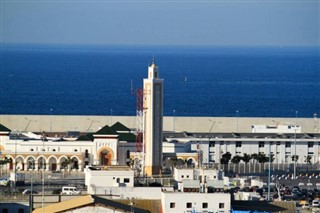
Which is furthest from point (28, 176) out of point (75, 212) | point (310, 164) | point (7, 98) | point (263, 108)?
point (7, 98)

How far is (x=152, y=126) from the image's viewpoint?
53.6m

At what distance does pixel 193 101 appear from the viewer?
10581 centimetres

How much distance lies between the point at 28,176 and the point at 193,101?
5289 cm

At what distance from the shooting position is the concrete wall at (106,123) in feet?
215

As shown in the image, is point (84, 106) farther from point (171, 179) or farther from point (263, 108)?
point (171, 179)

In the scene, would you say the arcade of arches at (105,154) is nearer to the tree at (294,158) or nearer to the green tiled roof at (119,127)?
the green tiled roof at (119,127)

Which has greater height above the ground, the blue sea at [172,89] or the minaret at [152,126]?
the blue sea at [172,89]

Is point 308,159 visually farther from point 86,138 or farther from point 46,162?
point 46,162

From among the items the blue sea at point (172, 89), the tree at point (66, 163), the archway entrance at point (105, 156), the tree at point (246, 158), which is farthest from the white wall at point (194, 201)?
the blue sea at point (172, 89)

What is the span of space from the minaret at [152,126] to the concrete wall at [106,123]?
10987 millimetres

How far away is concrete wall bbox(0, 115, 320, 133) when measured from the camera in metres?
65.5

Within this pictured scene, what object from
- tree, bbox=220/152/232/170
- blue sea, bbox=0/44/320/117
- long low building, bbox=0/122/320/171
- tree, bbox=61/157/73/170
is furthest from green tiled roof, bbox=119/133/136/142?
blue sea, bbox=0/44/320/117

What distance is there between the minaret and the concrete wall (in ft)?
36.0

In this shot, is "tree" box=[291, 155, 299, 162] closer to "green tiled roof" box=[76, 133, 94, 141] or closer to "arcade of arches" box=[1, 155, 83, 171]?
"green tiled roof" box=[76, 133, 94, 141]
